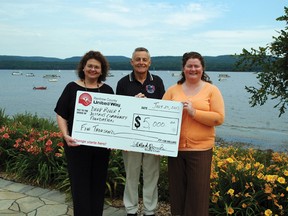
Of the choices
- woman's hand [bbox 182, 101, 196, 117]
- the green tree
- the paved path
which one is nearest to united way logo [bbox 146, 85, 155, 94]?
woman's hand [bbox 182, 101, 196, 117]

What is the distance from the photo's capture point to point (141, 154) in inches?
162

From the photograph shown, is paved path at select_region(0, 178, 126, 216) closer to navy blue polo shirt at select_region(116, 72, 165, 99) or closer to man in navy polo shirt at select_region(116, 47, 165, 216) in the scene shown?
man in navy polo shirt at select_region(116, 47, 165, 216)

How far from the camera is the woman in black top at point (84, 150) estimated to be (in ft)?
12.0

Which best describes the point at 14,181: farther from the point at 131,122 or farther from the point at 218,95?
the point at 218,95

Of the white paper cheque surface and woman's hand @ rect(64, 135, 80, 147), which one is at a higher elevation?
the white paper cheque surface

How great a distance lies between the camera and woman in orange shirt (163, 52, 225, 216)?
3.37m

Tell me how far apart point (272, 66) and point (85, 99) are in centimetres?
362

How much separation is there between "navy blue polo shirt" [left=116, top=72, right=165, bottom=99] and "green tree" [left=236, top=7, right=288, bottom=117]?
2.52 m

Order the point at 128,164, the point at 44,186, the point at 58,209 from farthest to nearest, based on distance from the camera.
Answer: the point at 44,186, the point at 58,209, the point at 128,164

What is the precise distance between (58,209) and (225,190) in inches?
92.4

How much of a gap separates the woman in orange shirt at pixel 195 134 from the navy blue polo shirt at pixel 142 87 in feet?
1.48

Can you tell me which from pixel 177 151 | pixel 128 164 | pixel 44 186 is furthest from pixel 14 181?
pixel 177 151

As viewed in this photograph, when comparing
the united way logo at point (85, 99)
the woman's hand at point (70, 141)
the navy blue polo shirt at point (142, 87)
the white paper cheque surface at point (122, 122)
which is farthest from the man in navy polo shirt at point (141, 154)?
the woman's hand at point (70, 141)

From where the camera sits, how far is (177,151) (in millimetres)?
3508
